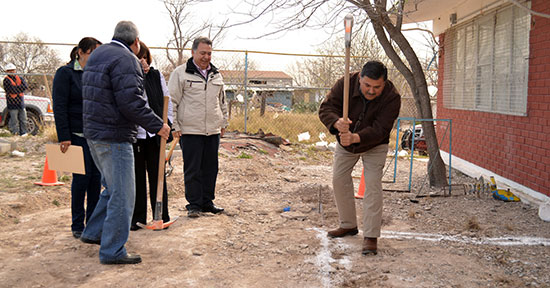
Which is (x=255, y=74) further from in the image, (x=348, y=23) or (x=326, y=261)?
(x=326, y=261)

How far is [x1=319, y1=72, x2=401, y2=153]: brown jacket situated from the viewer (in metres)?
4.44

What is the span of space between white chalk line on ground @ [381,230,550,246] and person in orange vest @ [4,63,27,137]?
9.92 metres

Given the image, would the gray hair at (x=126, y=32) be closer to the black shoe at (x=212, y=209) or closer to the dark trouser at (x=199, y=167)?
the dark trouser at (x=199, y=167)

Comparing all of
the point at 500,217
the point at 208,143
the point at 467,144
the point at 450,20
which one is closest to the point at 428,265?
the point at 500,217

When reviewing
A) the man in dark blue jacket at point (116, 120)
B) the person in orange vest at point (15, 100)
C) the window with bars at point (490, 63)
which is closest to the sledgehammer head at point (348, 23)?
the man in dark blue jacket at point (116, 120)

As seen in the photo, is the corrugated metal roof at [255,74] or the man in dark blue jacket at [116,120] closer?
the man in dark blue jacket at [116,120]

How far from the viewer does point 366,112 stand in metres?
4.56

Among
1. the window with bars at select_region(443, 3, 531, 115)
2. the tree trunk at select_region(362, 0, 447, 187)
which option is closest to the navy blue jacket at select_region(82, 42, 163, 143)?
the tree trunk at select_region(362, 0, 447, 187)

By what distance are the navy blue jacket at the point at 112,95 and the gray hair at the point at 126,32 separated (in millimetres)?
111

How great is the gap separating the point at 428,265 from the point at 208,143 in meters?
2.73

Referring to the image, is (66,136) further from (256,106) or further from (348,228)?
(256,106)

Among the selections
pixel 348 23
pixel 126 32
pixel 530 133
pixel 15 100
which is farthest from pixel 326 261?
pixel 15 100

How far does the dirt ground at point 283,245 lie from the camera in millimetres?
3859

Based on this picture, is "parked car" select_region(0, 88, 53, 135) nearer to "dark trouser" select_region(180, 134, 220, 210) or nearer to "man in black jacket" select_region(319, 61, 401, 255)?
"dark trouser" select_region(180, 134, 220, 210)
